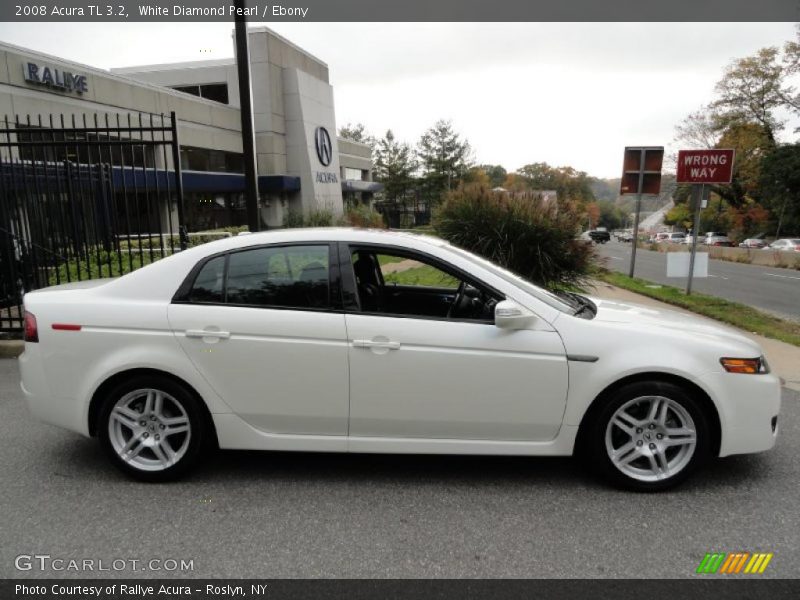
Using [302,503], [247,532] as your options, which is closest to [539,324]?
[302,503]

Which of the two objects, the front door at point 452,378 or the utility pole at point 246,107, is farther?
the utility pole at point 246,107

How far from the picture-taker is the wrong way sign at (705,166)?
10375 millimetres

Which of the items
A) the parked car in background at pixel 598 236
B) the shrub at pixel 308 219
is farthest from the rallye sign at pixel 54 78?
the parked car in background at pixel 598 236

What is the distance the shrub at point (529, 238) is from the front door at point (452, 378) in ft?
15.1

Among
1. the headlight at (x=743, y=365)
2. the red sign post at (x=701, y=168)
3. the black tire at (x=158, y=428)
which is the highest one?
the red sign post at (x=701, y=168)

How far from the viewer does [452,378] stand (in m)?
3.34

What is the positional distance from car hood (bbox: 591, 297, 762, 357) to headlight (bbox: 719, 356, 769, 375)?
63 mm

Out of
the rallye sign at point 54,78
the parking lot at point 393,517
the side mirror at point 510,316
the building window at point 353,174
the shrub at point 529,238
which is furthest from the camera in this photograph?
the building window at point 353,174

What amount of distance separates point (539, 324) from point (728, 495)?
158cm

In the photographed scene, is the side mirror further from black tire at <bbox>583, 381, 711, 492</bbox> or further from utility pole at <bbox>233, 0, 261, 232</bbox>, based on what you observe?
utility pole at <bbox>233, 0, 261, 232</bbox>

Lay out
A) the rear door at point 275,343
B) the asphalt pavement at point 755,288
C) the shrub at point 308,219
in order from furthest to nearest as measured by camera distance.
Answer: the shrub at point 308,219 < the asphalt pavement at point 755,288 < the rear door at point 275,343

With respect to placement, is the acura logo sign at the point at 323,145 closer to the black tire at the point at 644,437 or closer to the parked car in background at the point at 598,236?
the parked car in background at the point at 598,236
